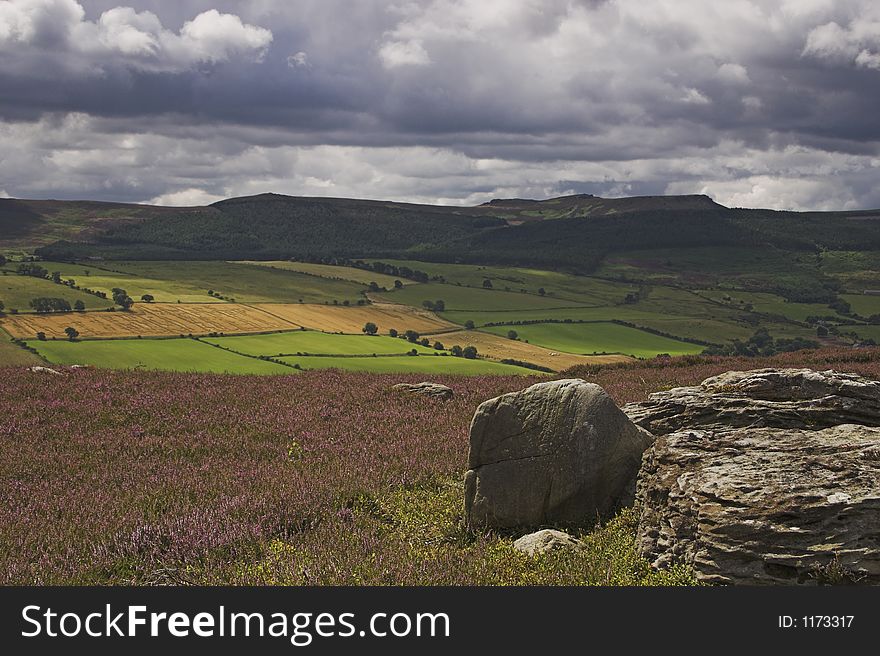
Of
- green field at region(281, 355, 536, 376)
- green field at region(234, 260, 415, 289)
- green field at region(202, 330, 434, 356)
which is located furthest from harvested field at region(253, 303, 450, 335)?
green field at region(234, 260, 415, 289)

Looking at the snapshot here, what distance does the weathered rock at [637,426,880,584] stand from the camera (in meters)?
7.32

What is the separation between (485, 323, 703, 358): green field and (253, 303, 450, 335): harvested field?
10.8 meters

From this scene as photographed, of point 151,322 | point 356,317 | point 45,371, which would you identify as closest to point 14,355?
point 151,322

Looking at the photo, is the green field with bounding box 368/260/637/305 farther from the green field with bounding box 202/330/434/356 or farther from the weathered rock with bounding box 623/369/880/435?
the weathered rock with bounding box 623/369/880/435

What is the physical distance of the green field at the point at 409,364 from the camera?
5922 cm

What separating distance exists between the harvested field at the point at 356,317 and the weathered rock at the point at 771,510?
284 feet

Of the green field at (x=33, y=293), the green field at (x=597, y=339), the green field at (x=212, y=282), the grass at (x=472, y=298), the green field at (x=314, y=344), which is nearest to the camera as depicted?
the green field at (x=314, y=344)

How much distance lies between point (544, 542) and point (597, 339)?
93.1 metres

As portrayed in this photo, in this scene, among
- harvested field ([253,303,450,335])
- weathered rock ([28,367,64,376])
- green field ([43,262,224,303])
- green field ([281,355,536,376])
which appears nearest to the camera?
weathered rock ([28,367,64,376])

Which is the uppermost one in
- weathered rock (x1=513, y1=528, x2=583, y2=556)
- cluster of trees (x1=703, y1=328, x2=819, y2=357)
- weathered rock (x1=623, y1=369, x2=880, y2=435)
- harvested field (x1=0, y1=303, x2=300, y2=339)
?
weathered rock (x1=623, y1=369, x2=880, y2=435)

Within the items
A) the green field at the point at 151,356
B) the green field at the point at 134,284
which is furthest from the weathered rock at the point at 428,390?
the green field at the point at 134,284

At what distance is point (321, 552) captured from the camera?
349 inches

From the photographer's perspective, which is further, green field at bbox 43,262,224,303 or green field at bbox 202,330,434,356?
green field at bbox 43,262,224,303

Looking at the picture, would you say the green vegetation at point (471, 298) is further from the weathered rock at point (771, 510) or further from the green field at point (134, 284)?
the weathered rock at point (771, 510)
